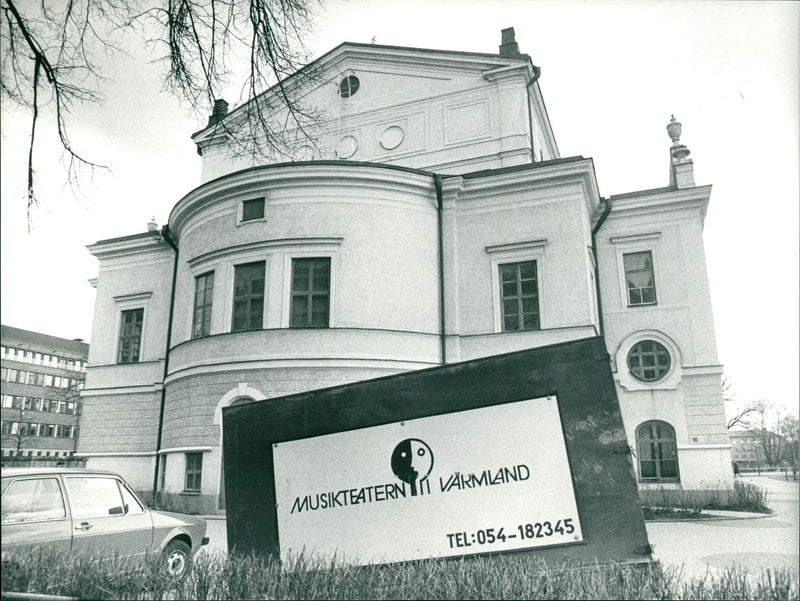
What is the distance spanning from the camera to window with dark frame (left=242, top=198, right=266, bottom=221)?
18375mm

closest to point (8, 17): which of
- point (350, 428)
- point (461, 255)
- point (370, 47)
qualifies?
point (350, 428)

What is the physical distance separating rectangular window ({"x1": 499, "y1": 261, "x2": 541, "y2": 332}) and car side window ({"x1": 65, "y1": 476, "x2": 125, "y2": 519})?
39.7 feet

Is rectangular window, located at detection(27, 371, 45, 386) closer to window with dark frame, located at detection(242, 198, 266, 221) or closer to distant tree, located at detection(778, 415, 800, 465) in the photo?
window with dark frame, located at detection(242, 198, 266, 221)

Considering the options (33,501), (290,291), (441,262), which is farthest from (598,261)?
(33,501)

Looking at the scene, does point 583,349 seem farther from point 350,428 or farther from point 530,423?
point 350,428

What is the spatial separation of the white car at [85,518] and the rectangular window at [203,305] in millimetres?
10669

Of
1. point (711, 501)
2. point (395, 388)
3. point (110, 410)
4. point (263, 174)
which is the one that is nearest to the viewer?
point (395, 388)

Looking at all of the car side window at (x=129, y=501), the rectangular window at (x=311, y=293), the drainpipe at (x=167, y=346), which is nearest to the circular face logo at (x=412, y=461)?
the car side window at (x=129, y=501)

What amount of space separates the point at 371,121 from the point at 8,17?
19.0 metres

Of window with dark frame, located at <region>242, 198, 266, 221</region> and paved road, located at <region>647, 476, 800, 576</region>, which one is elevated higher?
window with dark frame, located at <region>242, 198, 266, 221</region>

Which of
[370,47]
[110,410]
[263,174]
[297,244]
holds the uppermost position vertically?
[370,47]

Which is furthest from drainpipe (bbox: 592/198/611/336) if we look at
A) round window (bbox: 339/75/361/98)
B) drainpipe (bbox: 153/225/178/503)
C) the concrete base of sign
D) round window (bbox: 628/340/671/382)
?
the concrete base of sign

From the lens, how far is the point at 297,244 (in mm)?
17719

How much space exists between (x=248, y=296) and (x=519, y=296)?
7425 millimetres
